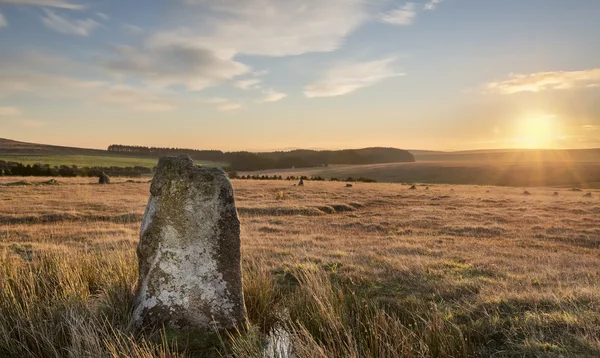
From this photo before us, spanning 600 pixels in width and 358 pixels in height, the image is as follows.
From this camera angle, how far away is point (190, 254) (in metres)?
5.45

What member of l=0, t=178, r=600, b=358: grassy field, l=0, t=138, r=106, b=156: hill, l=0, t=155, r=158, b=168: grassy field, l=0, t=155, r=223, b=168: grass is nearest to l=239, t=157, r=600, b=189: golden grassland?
l=0, t=155, r=223, b=168: grass

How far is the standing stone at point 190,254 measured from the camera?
17.6ft

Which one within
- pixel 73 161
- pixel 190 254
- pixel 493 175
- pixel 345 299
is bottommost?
pixel 493 175

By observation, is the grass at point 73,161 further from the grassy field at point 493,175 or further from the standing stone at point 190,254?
the standing stone at point 190,254

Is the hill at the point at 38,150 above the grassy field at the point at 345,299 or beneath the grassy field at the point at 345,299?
above

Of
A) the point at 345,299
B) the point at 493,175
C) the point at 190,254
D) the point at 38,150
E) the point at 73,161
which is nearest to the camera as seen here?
the point at 190,254

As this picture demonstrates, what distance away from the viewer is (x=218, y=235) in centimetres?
552

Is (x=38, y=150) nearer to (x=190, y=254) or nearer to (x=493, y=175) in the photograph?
(x=493, y=175)

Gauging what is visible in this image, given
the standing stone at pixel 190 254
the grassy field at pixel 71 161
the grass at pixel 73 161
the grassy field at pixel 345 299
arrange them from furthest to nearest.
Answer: the grass at pixel 73 161
the grassy field at pixel 71 161
the standing stone at pixel 190 254
the grassy field at pixel 345 299

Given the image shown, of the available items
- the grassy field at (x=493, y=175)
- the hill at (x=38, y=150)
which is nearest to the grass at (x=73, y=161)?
the hill at (x=38, y=150)

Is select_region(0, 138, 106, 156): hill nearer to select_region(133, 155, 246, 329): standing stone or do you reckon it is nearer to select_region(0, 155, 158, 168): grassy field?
select_region(0, 155, 158, 168): grassy field

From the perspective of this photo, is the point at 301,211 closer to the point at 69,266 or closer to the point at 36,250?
the point at 36,250

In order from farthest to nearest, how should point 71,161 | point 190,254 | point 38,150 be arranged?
point 38,150, point 71,161, point 190,254

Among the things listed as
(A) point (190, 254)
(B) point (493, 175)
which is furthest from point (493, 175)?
(A) point (190, 254)
